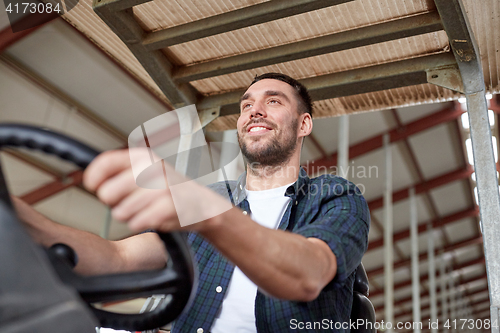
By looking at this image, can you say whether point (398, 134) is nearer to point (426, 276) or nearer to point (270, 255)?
point (270, 255)

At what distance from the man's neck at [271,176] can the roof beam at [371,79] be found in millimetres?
544

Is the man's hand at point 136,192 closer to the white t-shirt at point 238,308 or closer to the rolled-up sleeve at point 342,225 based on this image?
the rolled-up sleeve at point 342,225

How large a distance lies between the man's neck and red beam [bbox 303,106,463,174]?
6.95 meters

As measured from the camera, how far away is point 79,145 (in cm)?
67

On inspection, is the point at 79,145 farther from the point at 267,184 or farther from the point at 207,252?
the point at 267,184

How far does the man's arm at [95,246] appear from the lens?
932mm

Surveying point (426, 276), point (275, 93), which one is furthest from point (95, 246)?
point (426, 276)

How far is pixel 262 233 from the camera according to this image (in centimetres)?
77

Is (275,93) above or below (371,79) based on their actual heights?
below

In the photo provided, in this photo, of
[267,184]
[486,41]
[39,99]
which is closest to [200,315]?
[267,184]

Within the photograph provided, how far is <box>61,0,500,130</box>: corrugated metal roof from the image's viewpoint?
1813mm

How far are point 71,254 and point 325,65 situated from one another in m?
1.54

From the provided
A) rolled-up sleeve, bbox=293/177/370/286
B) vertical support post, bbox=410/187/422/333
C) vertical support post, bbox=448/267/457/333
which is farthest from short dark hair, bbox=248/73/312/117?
vertical support post, bbox=448/267/457/333

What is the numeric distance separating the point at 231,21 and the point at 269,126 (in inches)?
19.2
